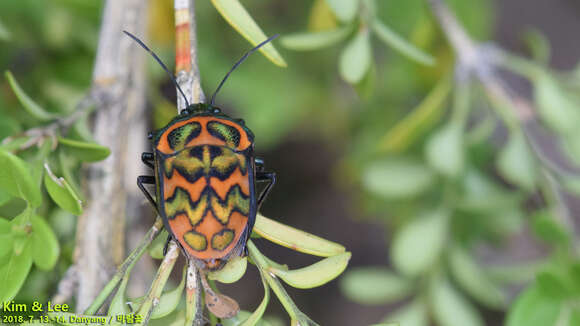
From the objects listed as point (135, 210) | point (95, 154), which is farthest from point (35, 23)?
point (95, 154)

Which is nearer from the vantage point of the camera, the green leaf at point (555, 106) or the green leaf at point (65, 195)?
the green leaf at point (65, 195)

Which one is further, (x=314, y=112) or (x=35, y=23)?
(x=314, y=112)

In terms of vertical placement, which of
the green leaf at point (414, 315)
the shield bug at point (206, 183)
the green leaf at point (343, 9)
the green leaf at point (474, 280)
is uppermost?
the green leaf at point (343, 9)

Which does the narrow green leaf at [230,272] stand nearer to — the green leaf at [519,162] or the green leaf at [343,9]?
the green leaf at [343,9]

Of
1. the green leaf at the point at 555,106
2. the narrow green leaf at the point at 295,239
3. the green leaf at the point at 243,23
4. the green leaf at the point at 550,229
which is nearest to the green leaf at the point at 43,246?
the narrow green leaf at the point at 295,239

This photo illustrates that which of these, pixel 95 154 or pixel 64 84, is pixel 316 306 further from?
pixel 95 154

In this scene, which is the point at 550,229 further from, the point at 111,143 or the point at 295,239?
the point at 111,143

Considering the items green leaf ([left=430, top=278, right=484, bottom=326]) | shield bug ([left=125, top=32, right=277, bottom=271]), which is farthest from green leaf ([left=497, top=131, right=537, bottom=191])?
shield bug ([left=125, top=32, right=277, bottom=271])
